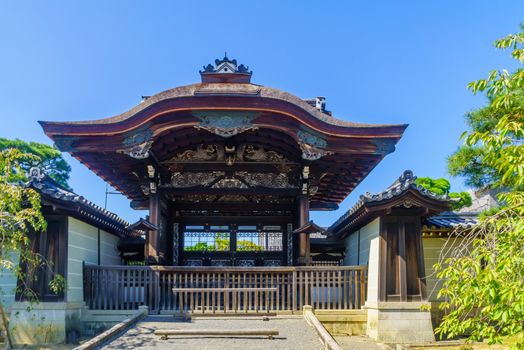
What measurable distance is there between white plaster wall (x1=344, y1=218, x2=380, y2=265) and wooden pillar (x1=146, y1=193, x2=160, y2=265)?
508 cm

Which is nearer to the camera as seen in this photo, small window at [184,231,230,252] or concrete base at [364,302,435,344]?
concrete base at [364,302,435,344]

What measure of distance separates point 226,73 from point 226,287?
17.4 feet

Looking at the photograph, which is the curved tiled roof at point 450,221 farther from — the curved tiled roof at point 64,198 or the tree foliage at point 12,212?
the tree foliage at point 12,212

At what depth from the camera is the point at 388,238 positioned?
→ 10312mm

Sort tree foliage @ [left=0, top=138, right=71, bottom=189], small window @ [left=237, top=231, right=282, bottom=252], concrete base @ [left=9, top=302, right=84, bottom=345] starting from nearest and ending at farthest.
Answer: concrete base @ [left=9, top=302, right=84, bottom=345] < small window @ [left=237, top=231, right=282, bottom=252] < tree foliage @ [left=0, top=138, right=71, bottom=189]

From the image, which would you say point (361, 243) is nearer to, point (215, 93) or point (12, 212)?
point (215, 93)

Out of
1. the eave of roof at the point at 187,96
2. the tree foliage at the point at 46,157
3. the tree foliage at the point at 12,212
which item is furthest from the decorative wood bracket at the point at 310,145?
the tree foliage at the point at 46,157

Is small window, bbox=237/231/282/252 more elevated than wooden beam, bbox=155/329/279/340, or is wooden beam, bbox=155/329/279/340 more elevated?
small window, bbox=237/231/282/252

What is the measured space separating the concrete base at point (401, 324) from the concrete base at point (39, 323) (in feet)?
20.2

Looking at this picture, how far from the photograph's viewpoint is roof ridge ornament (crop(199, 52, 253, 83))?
41.0ft

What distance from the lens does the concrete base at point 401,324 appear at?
32.2 feet

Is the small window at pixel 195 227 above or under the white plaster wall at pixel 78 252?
above

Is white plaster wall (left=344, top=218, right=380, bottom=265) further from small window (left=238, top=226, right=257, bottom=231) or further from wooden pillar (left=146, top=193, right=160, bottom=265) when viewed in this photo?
wooden pillar (left=146, top=193, right=160, bottom=265)

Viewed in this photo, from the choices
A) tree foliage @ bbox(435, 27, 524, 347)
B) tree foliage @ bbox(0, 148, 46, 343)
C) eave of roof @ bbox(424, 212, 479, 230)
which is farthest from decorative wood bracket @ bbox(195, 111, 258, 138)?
tree foliage @ bbox(435, 27, 524, 347)
